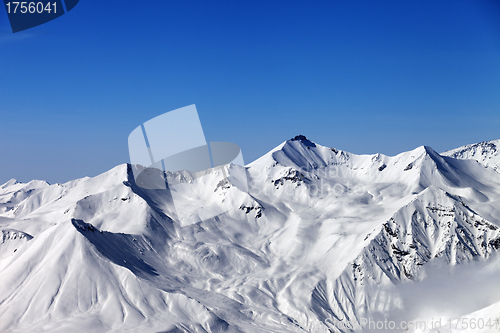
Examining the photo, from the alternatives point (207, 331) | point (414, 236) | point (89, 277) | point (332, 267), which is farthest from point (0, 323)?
point (414, 236)

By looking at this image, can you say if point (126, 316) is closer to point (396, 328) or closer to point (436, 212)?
point (396, 328)

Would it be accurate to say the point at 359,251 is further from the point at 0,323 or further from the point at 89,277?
the point at 0,323

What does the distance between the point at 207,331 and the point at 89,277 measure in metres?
39.6

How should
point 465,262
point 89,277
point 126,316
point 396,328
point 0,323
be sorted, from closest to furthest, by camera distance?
point 0,323 → point 126,316 → point 89,277 → point 396,328 → point 465,262

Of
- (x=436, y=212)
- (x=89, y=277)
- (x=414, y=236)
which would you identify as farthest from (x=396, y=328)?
(x=89, y=277)

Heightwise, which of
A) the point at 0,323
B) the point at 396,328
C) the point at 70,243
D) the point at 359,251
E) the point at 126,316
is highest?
the point at 70,243

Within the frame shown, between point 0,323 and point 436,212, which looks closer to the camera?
point 0,323

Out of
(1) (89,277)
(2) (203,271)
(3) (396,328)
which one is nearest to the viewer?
(1) (89,277)

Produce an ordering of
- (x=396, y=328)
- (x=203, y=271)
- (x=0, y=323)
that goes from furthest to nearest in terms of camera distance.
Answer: (x=203, y=271) → (x=396, y=328) → (x=0, y=323)

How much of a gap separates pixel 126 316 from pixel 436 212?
4944 inches

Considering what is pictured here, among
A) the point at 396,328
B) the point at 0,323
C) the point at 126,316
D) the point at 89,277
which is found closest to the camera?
the point at 0,323

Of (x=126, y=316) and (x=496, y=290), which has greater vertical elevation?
(x=126, y=316)

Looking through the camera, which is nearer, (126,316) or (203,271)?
(126,316)

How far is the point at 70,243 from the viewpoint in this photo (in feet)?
465
